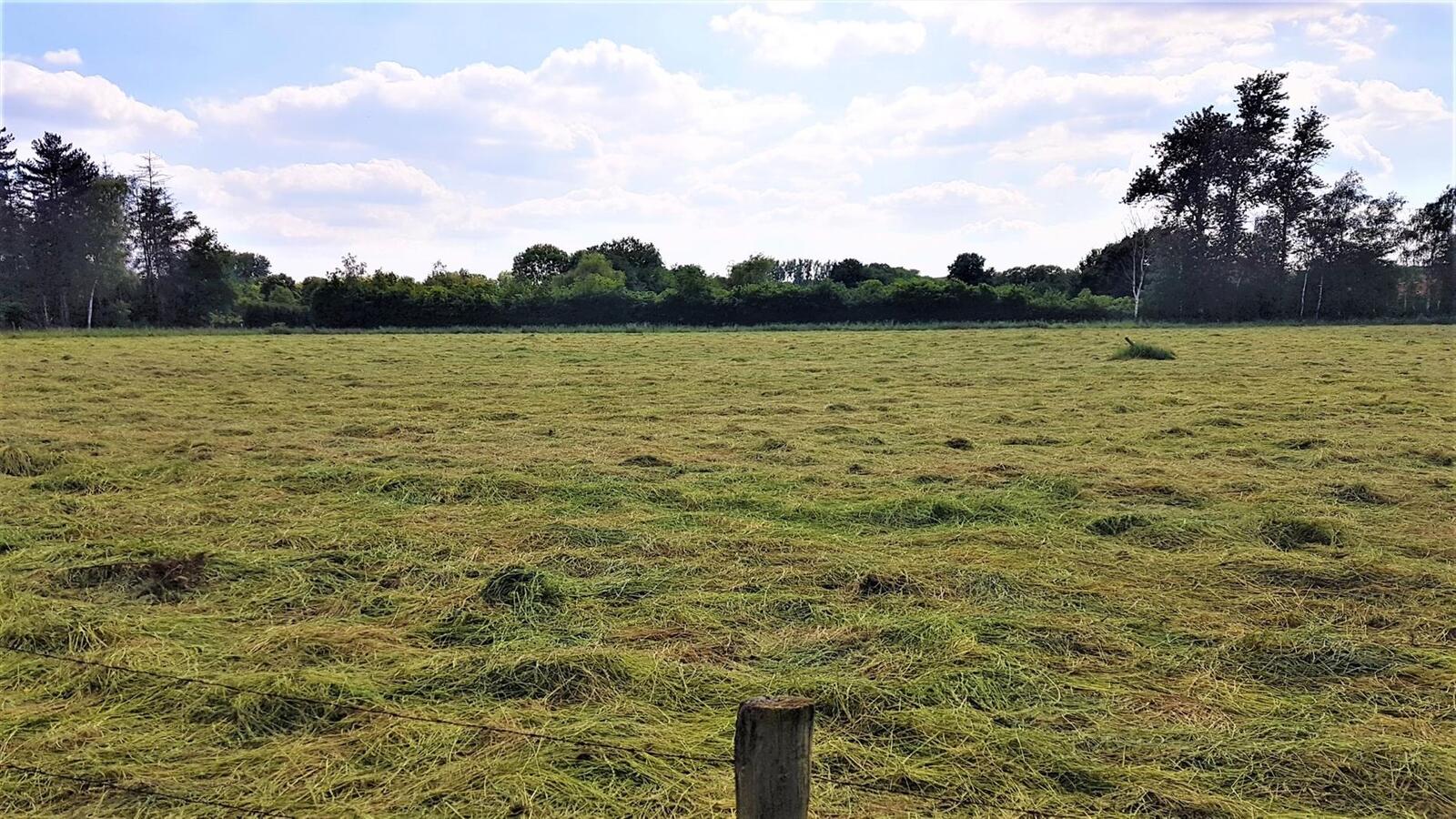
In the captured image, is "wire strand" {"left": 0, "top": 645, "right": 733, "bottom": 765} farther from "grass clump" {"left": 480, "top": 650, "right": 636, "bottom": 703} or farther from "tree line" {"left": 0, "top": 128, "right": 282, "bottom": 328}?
"tree line" {"left": 0, "top": 128, "right": 282, "bottom": 328}

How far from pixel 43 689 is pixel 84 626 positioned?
602 mm

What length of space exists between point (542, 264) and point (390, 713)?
76.3 m

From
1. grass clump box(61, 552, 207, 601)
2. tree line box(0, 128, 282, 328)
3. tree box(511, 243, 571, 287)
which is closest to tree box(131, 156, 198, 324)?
tree line box(0, 128, 282, 328)

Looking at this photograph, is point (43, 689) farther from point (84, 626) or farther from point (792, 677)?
point (792, 677)

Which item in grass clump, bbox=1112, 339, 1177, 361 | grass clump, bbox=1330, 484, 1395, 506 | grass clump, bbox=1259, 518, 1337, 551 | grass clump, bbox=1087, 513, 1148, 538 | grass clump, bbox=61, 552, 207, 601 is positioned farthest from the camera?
grass clump, bbox=1112, 339, 1177, 361


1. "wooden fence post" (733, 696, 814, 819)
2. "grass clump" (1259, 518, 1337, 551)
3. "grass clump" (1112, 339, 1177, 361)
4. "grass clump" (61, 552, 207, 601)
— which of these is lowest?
"grass clump" (61, 552, 207, 601)

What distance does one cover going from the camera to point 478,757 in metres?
2.86

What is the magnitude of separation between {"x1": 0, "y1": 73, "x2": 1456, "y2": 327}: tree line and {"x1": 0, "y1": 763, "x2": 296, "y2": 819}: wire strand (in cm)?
4170

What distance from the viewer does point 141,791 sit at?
8.75 feet

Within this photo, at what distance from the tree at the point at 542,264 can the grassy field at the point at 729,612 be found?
68408 mm

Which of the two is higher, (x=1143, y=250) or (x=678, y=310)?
(x=1143, y=250)

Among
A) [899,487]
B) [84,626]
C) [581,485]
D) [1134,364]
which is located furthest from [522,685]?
[1134,364]

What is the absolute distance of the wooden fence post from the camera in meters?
1.63

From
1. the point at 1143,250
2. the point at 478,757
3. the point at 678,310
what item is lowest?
the point at 478,757
